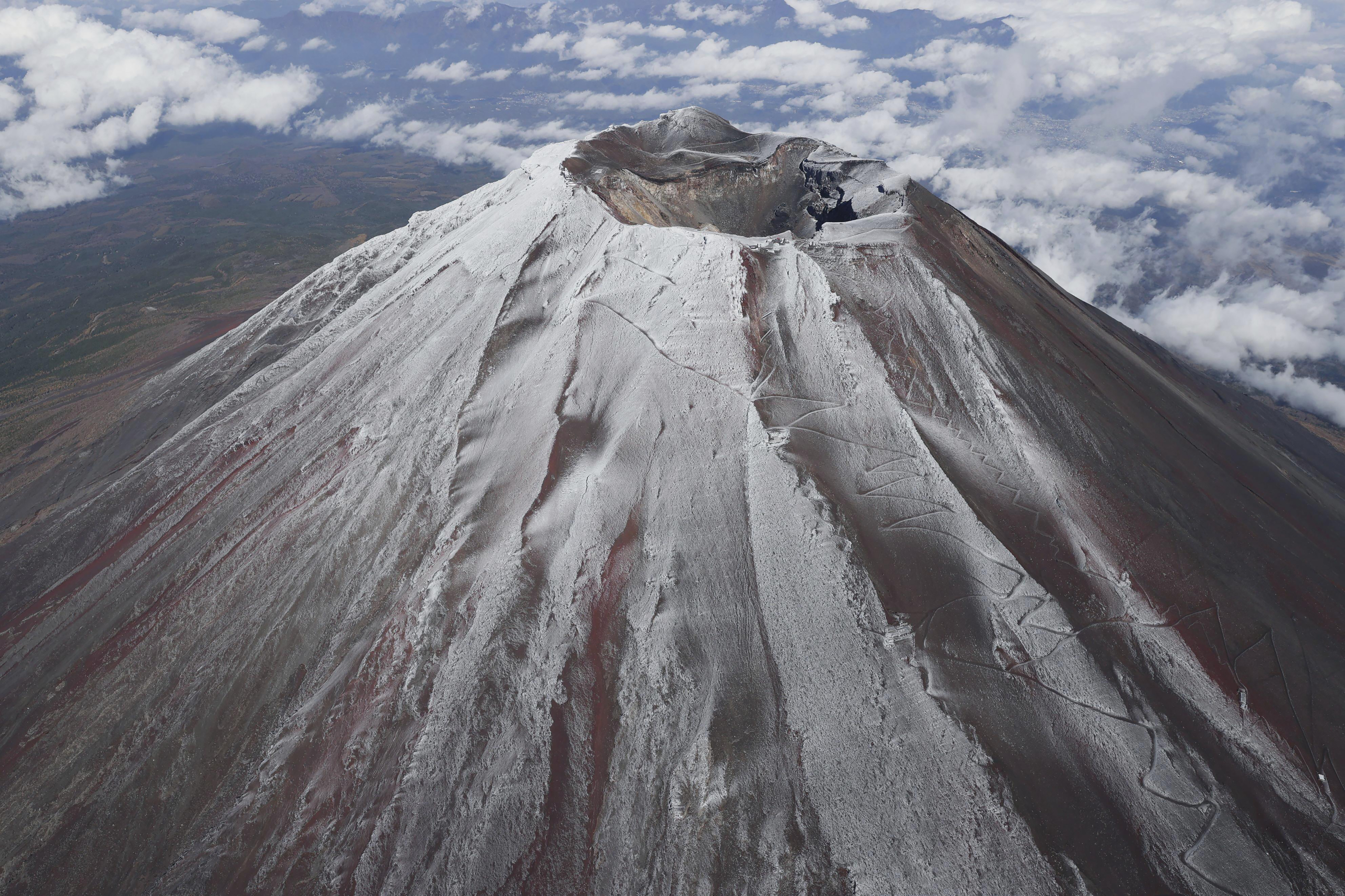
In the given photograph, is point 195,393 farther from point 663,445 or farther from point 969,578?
point 969,578

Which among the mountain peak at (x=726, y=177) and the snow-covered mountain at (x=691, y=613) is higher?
the mountain peak at (x=726, y=177)

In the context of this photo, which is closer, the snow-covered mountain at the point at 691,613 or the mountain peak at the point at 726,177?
the snow-covered mountain at the point at 691,613

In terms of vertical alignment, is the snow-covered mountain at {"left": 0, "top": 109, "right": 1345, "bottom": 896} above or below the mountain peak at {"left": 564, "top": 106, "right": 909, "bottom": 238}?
below

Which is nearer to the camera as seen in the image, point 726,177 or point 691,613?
point 691,613

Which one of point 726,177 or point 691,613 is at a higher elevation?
point 726,177

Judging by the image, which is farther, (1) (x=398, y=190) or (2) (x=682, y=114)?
(1) (x=398, y=190)

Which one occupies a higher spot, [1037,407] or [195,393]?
[1037,407]

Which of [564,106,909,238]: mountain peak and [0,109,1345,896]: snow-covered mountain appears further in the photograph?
[564,106,909,238]: mountain peak

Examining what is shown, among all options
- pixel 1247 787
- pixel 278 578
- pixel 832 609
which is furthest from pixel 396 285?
pixel 1247 787
